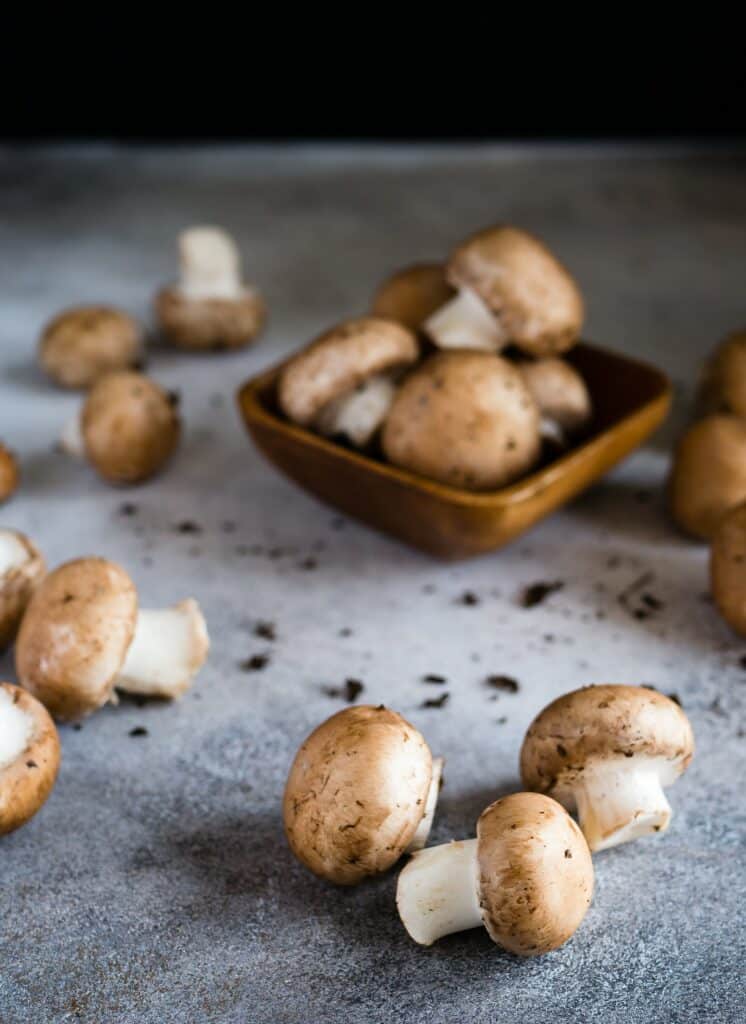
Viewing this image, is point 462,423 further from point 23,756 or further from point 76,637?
point 23,756

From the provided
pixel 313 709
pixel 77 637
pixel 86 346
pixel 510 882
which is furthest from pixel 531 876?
pixel 86 346

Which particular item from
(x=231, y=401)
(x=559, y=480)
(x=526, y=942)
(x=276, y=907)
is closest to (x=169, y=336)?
(x=231, y=401)

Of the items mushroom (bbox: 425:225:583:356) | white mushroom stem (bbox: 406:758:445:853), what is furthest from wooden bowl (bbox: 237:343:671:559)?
white mushroom stem (bbox: 406:758:445:853)

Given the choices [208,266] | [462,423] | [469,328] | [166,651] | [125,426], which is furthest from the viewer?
Result: [208,266]

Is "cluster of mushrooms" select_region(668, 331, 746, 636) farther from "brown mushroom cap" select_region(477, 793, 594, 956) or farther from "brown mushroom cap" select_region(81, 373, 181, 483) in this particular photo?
"brown mushroom cap" select_region(81, 373, 181, 483)

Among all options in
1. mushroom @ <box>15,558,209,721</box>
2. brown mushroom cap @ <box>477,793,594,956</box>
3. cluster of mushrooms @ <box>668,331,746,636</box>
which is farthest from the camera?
cluster of mushrooms @ <box>668,331,746,636</box>

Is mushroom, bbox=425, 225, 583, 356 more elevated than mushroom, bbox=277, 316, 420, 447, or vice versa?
mushroom, bbox=425, 225, 583, 356

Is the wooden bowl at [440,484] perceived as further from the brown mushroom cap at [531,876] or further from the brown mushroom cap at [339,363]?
the brown mushroom cap at [531,876]

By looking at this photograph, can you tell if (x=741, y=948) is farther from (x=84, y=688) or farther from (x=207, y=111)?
(x=207, y=111)
